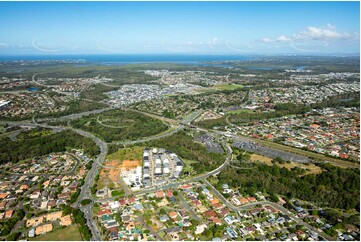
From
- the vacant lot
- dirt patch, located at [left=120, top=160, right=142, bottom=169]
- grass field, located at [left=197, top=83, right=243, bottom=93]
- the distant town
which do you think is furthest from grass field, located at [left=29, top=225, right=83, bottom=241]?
grass field, located at [left=197, top=83, right=243, bottom=93]

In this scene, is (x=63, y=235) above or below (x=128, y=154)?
below

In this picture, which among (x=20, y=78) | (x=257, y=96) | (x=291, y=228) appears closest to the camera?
(x=291, y=228)

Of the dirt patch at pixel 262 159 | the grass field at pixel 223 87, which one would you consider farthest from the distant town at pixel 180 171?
the grass field at pixel 223 87

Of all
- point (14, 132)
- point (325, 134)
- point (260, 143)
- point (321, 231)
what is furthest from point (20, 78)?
point (321, 231)

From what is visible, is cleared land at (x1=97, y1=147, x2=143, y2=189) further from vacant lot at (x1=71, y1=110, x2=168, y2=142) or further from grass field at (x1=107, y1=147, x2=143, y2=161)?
vacant lot at (x1=71, y1=110, x2=168, y2=142)

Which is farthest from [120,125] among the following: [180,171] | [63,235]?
[63,235]

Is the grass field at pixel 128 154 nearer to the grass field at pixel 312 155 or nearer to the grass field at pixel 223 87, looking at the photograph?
the grass field at pixel 312 155

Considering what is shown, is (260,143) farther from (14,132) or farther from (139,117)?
(14,132)

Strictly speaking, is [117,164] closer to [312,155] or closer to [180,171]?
[180,171]
